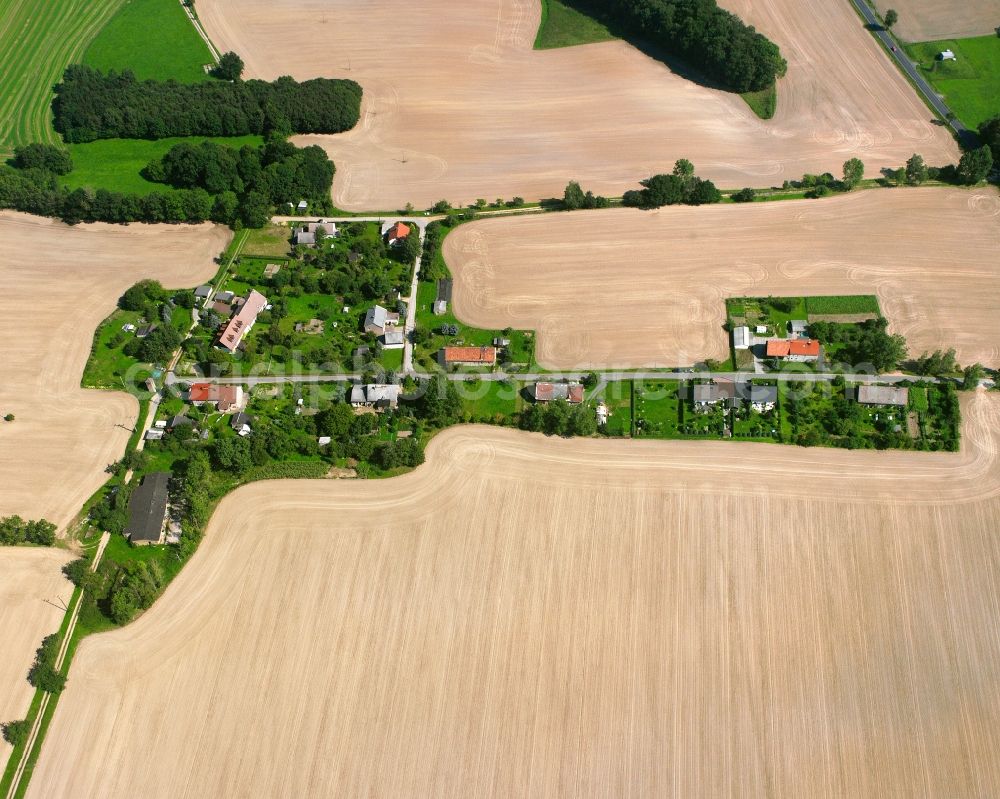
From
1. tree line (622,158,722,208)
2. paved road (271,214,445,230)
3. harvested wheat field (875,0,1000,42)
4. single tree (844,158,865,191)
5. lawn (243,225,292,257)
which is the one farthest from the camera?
harvested wheat field (875,0,1000,42)

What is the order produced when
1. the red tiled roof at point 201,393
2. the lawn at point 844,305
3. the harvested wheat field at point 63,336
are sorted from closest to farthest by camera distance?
the harvested wheat field at point 63,336, the red tiled roof at point 201,393, the lawn at point 844,305

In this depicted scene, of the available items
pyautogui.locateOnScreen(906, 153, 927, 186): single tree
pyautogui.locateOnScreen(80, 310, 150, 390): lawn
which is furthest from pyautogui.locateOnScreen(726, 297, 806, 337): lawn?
pyautogui.locateOnScreen(80, 310, 150, 390): lawn

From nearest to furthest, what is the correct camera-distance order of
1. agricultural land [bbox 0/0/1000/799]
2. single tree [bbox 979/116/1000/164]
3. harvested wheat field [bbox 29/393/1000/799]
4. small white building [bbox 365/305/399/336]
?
1. harvested wheat field [bbox 29/393/1000/799]
2. agricultural land [bbox 0/0/1000/799]
3. small white building [bbox 365/305/399/336]
4. single tree [bbox 979/116/1000/164]

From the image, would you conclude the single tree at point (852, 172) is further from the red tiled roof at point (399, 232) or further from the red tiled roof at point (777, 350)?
the red tiled roof at point (399, 232)

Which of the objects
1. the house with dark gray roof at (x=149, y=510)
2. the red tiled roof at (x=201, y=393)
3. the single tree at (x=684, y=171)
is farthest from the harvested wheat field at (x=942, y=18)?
the house with dark gray roof at (x=149, y=510)

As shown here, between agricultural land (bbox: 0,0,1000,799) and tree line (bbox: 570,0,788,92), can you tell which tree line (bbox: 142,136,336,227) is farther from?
tree line (bbox: 570,0,788,92)

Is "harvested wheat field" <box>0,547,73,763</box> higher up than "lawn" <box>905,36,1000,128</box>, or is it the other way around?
"lawn" <box>905,36,1000,128</box>

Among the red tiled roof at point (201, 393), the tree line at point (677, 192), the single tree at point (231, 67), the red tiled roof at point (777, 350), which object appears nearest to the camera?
the red tiled roof at point (777, 350)
